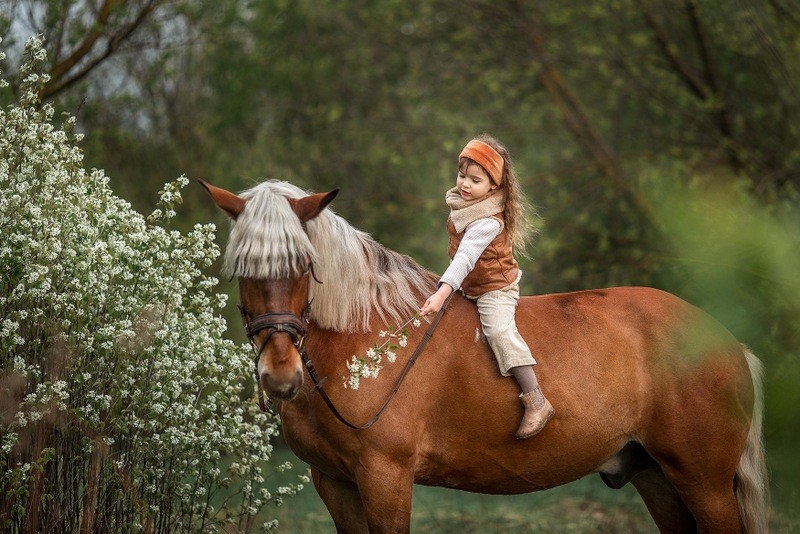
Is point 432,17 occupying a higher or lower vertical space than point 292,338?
higher

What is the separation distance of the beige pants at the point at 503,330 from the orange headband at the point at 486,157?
523mm

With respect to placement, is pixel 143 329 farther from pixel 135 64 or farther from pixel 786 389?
pixel 135 64

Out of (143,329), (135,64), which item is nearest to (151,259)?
(143,329)

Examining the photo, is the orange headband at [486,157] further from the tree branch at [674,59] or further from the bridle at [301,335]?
the tree branch at [674,59]

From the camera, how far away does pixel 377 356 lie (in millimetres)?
3689

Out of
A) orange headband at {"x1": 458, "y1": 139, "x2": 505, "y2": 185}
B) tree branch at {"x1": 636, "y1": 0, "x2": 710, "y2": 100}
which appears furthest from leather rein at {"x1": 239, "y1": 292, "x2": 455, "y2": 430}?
tree branch at {"x1": 636, "y1": 0, "x2": 710, "y2": 100}

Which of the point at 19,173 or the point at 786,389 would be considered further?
the point at 19,173

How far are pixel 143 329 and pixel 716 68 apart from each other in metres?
9.52

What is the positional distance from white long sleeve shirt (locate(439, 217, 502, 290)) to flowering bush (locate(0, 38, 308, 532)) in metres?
1.35

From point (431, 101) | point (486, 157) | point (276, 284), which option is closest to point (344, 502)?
point (276, 284)

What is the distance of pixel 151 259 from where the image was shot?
4246 millimetres

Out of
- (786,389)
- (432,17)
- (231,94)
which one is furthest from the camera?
(231,94)

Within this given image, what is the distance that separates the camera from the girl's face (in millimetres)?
3938

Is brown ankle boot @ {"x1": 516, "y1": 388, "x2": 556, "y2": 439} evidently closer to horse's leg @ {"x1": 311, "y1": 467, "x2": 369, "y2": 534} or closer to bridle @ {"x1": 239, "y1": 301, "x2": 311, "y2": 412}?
horse's leg @ {"x1": 311, "y1": 467, "x2": 369, "y2": 534}
